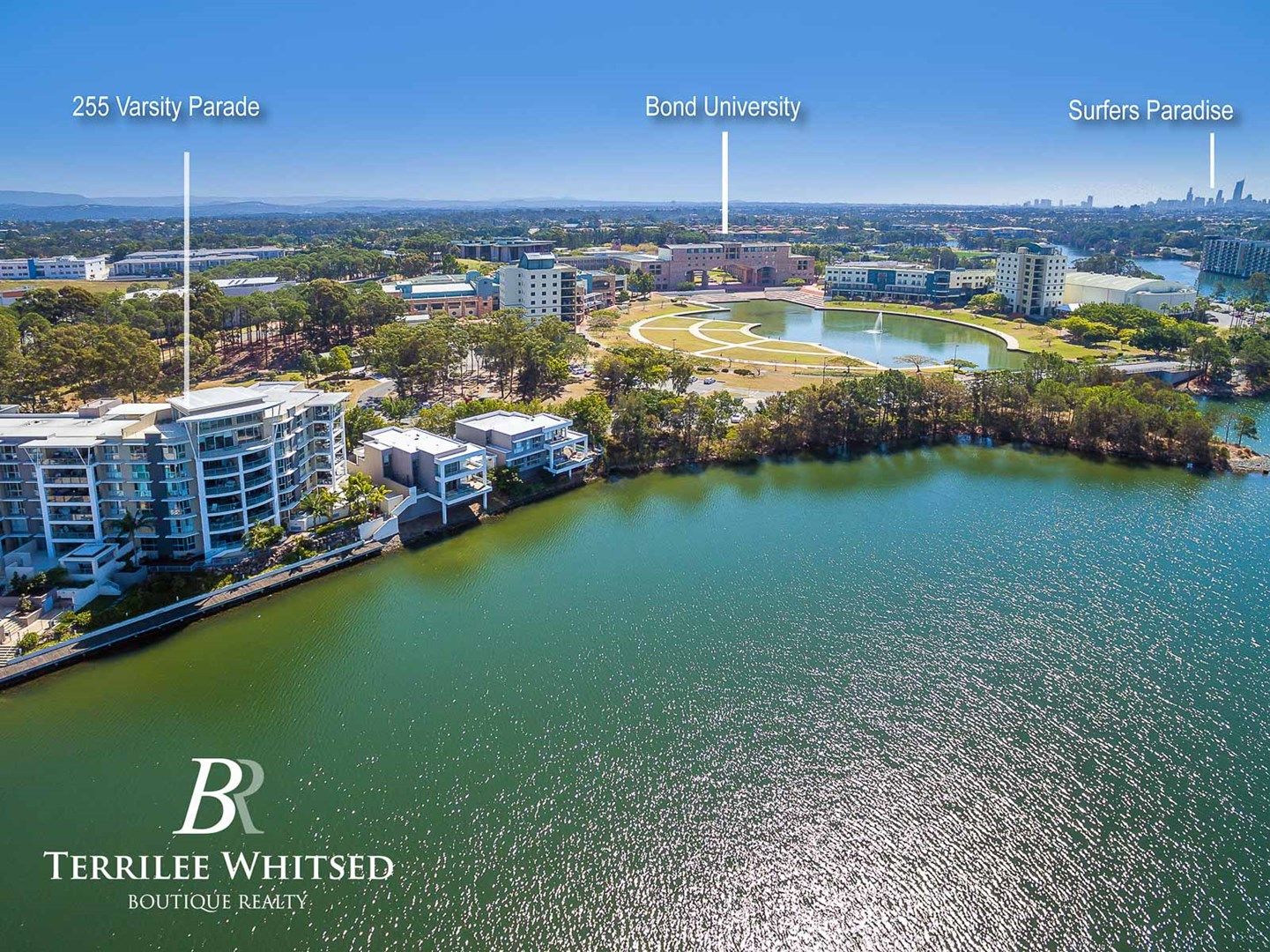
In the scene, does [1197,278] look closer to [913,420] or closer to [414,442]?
[913,420]

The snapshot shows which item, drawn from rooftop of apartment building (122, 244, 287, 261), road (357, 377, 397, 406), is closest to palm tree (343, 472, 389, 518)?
road (357, 377, 397, 406)

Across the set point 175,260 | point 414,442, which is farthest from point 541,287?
point 175,260

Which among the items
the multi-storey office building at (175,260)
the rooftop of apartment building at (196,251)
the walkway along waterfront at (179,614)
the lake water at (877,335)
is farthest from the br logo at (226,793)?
the rooftop of apartment building at (196,251)

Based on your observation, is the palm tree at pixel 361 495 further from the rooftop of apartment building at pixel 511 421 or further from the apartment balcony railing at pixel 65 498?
the apartment balcony railing at pixel 65 498

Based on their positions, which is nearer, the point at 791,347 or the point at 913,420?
the point at 913,420

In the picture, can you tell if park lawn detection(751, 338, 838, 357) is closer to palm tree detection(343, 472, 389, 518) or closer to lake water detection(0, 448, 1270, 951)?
lake water detection(0, 448, 1270, 951)

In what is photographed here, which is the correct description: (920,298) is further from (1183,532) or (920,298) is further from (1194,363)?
(1183,532)

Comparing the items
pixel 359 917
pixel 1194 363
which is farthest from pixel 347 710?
pixel 1194 363
